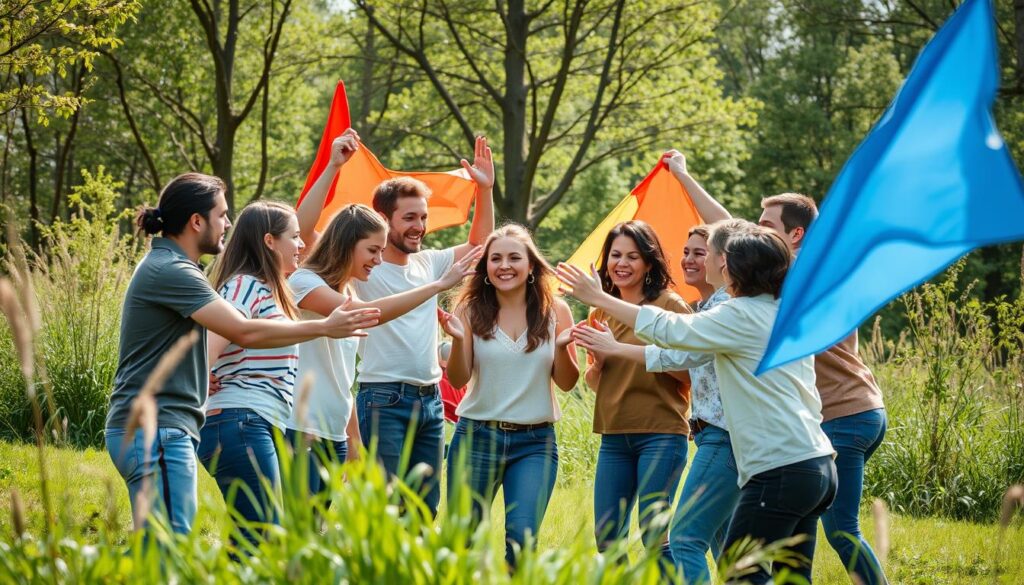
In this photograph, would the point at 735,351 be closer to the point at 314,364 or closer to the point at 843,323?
the point at 843,323

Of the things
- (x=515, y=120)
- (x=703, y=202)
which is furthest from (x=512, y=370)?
(x=515, y=120)

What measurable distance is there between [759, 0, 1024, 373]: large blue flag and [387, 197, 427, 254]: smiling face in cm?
258

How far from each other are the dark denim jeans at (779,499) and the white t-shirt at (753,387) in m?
0.04

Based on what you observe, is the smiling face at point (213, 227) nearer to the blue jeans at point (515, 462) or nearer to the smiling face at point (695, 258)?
the blue jeans at point (515, 462)

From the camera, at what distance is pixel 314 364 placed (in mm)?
4949

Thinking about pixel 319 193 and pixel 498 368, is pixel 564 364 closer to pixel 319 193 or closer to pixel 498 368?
pixel 498 368

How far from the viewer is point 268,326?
390 cm

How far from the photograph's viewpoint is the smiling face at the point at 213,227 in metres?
4.04

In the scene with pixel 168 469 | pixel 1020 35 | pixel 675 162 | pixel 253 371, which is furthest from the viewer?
pixel 1020 35

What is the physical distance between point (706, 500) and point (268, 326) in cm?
202

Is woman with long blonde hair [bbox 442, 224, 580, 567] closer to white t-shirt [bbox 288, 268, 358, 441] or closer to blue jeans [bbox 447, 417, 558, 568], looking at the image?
blue jeans [bbox 447, 417, 558, 568]

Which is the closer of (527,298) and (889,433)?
(527,298)

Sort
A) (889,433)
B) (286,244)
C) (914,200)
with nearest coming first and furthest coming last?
(914,200), (286,244), (889,433)

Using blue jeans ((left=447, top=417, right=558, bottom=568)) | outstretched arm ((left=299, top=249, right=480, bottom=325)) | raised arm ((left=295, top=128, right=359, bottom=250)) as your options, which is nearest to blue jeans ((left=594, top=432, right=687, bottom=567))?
blue jeans ((left=447, top=417, right=558, bottom=568))
